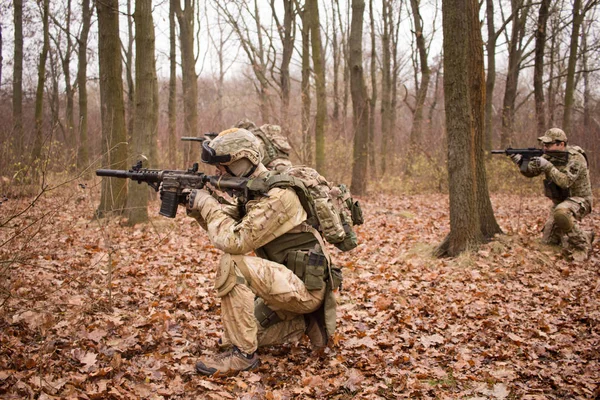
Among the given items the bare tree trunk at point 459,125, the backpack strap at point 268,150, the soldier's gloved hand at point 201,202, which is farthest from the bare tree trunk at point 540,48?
the soldier's gloved hand at point 201,202

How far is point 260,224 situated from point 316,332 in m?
1.22

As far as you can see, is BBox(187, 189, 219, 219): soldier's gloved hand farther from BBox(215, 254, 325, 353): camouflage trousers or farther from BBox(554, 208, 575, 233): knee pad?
BBox(554, 208, 575, 233): knee pad

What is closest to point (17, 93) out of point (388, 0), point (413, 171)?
point (413, 171)

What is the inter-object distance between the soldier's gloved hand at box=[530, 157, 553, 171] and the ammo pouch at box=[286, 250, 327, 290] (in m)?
5.17

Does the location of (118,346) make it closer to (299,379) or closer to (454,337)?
(299,379)

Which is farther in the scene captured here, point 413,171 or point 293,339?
point 413,171

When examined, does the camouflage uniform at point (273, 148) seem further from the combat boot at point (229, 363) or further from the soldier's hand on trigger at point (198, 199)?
the combat boot at point (229, 363)

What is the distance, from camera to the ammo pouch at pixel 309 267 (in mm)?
3943

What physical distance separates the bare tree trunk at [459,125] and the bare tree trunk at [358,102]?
766cm

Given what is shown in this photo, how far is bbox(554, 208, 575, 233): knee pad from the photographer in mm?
7172

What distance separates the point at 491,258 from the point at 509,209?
5500 mm

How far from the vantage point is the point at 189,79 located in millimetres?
15156

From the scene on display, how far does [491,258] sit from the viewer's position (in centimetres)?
691

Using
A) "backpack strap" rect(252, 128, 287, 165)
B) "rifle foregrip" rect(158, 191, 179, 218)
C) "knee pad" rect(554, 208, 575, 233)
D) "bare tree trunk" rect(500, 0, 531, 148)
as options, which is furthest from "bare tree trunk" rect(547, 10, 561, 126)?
"rifle foregrip" rect(158, 191, 179, 218)
